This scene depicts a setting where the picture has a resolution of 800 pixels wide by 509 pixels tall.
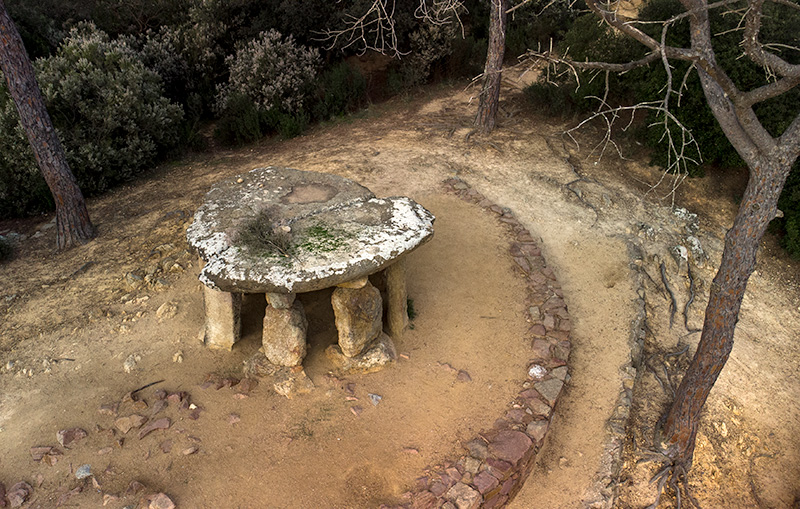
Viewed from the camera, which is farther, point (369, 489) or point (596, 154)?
point (596, 154)

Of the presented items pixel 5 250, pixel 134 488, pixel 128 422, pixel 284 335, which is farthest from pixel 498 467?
pixel 5 250

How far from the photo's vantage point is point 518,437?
4324 millimetres

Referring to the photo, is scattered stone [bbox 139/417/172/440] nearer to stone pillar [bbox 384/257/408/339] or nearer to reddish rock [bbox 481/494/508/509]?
stone pillar [bbox 384/257/408/339]

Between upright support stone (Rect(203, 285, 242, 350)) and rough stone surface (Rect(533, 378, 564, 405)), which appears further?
upright support stone (Rect(203, 285, 242, 350))

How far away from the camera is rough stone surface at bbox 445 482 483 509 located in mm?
3902

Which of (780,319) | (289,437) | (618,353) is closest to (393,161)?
(618,353)

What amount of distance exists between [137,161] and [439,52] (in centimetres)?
636

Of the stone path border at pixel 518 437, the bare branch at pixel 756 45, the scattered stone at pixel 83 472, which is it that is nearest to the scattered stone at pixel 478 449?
the stone path border at pixel 518 437

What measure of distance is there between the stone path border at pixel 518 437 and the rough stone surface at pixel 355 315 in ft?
4.01

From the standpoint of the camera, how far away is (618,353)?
548 centimetres

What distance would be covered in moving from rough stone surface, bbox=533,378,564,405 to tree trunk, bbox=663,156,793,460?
1.04 meters

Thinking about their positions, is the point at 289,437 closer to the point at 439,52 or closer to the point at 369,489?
the point at 369,489

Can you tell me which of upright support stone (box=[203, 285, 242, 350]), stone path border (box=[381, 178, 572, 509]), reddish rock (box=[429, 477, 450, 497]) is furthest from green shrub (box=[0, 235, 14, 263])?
reddish rock (box=[429, 477, 450, 497])

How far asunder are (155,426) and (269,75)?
23.4 feet
